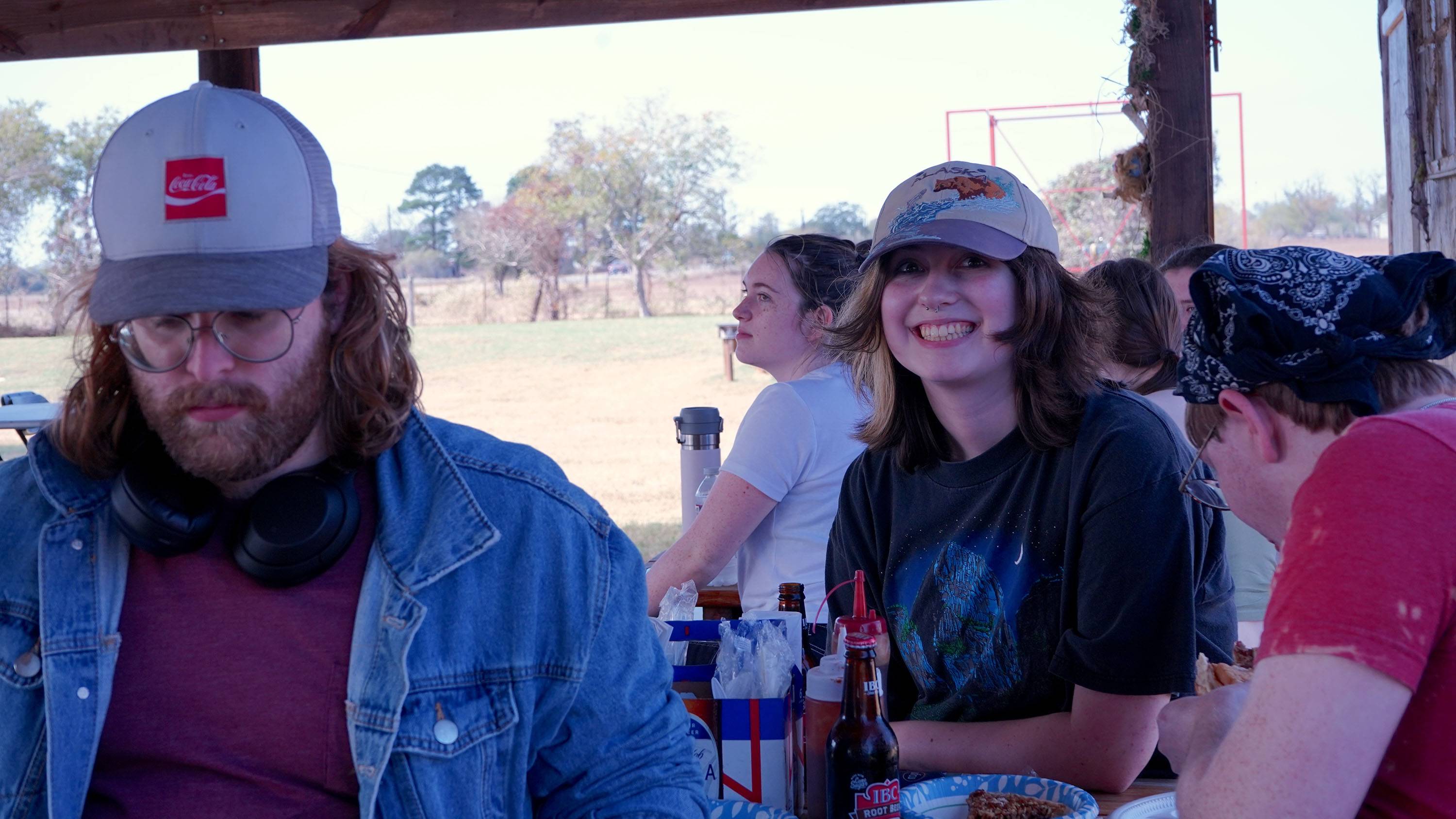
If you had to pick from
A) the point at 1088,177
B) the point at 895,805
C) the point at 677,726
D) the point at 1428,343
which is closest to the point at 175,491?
the point at 677,726

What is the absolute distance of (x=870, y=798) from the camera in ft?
4.73

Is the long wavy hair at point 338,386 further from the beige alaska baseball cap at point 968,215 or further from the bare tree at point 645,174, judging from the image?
the bare tree at point 645,174

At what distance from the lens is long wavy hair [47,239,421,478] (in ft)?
4.94

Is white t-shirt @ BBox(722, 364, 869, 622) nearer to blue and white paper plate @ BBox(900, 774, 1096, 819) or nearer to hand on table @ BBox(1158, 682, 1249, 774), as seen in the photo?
blue and white paper plate @ BBox(900, 774, 1096, 819)

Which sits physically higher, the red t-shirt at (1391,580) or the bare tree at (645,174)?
the bare tree at (645,174)

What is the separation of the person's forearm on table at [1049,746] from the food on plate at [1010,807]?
0.74 ft

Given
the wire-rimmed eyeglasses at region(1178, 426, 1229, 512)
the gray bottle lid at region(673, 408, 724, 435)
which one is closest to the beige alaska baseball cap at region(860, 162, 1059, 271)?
the wire-rimmed eyeglasses at region(1178, 426, 1229, 512)

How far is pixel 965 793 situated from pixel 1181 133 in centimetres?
320

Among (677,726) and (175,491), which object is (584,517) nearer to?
(677,726)

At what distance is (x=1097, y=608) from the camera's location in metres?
1.76

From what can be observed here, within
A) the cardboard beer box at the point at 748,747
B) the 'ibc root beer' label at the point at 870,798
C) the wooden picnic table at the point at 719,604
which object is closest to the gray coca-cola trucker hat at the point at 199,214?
the cardboard beer box at the point at 748,747

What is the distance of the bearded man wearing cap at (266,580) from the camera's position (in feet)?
4.54

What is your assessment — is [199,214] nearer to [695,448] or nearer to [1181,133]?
[695,448]

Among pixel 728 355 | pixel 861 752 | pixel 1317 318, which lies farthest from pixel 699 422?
pixel 728 355
